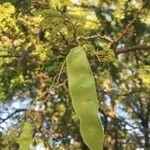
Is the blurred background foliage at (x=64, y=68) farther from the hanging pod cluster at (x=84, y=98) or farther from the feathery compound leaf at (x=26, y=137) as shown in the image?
the hanging pod cluster at (x=84, y=98)

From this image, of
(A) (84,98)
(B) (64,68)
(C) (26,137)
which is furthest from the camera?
(B) (64,68)

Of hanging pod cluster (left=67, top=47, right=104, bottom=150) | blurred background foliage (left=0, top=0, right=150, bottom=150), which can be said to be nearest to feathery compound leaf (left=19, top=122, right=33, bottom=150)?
blurred background foliage (left=0, top=0, right=150, bottom=150)

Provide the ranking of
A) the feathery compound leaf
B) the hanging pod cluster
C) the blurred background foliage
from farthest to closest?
the blurred background foliage → the feathery compound leaf → the hanging pod cluster

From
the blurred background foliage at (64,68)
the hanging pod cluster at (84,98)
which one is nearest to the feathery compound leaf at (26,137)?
the blurred background foliage at (64,68)

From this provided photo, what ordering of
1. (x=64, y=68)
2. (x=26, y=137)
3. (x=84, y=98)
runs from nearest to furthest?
(x=84, y=98), (x=26, y=137), (x=64, y=68)

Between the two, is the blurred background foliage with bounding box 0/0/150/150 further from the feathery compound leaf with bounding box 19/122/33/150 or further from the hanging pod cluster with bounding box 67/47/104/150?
the hanging pod cluster with bounding box 67/47/104/150

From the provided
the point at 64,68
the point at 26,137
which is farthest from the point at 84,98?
the point at 64,68

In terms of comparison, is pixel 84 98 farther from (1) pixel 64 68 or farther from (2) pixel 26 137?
(1) pixel 64 68
